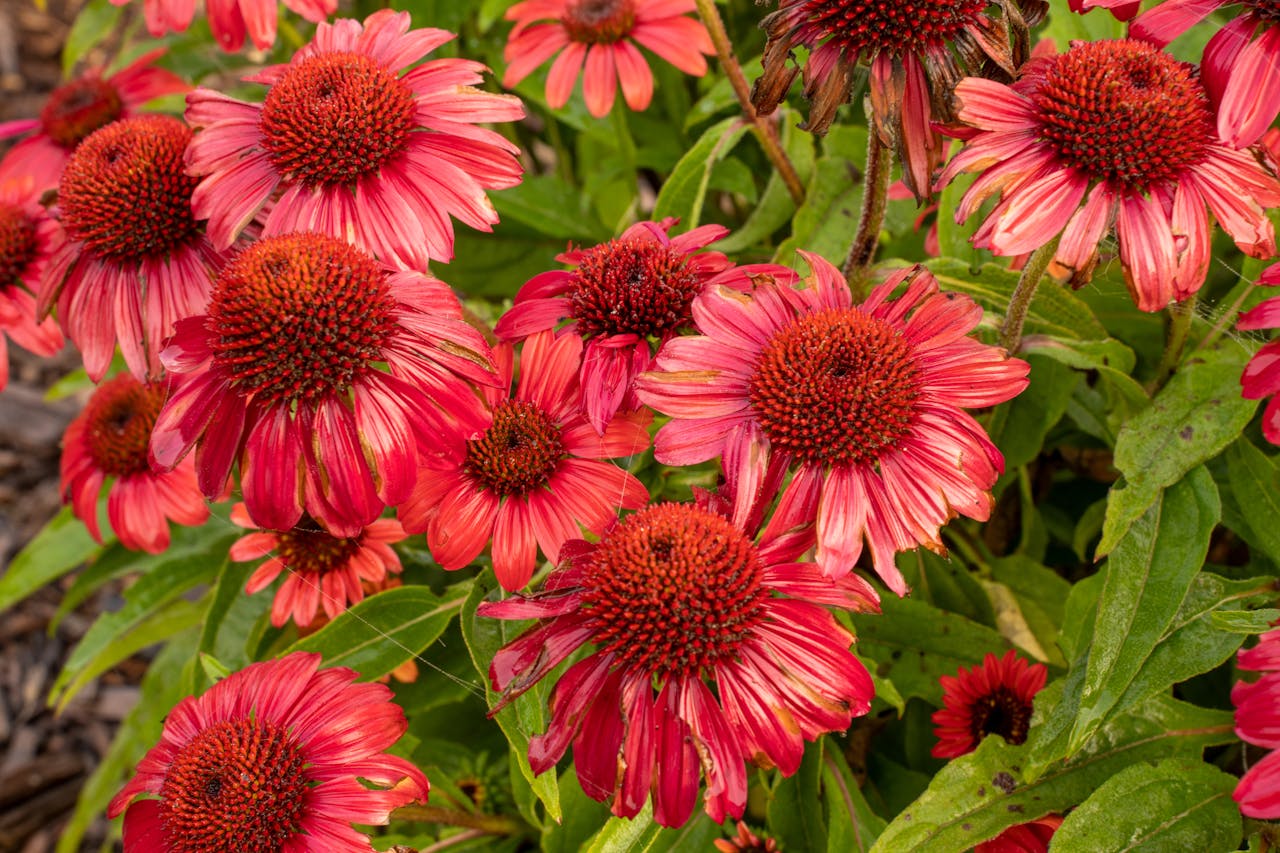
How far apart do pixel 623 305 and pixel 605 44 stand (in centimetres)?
101

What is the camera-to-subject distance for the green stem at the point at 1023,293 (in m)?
1.31

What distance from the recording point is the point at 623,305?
1341mm

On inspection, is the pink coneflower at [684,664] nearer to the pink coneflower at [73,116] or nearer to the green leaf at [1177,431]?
the green leaf at [1177,431]

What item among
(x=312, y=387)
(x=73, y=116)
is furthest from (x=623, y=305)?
(x=73, y=116)

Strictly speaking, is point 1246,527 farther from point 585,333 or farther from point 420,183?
point 420,183

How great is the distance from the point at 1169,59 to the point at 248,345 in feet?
3.58

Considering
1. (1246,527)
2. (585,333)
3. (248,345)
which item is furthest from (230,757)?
(1246,527)

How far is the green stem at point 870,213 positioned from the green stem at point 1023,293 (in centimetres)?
21

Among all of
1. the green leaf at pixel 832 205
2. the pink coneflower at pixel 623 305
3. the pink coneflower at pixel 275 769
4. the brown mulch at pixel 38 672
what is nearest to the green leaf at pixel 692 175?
the green leaf at pixel 832 205

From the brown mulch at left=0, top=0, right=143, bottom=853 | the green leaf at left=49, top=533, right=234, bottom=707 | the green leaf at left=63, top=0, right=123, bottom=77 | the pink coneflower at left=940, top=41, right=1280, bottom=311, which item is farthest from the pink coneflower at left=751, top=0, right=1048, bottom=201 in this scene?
the brown mulch at left=0, top=0, right=143, bottom=853

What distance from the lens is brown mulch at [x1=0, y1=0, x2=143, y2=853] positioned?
3.03 metres

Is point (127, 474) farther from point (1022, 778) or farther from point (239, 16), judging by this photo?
point (1022, 778)

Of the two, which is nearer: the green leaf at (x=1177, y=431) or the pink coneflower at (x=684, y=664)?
the pink coneflower at (x=684, y=664)

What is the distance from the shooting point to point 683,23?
2104mm
